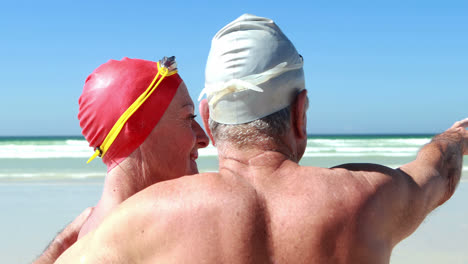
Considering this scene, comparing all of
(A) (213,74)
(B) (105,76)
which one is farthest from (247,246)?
(B) (105,76)

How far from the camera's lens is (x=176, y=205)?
5.16 ft

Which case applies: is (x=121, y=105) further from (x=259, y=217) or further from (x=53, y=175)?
(x=53, y=175)

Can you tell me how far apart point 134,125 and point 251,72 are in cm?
98

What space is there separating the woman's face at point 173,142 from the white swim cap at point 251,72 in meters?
0.82

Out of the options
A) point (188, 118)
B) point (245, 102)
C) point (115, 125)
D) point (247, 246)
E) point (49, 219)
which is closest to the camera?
point (247, 246)

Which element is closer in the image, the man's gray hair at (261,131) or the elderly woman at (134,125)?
the man's gray hair at (261,131)

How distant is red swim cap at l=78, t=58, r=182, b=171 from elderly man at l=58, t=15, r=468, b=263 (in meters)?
0.79

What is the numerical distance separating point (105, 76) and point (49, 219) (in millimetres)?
6387

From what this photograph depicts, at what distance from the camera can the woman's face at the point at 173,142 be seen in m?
2.55

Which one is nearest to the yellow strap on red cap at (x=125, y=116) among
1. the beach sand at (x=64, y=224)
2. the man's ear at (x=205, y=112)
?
the man's ear at (x=205, y=112)

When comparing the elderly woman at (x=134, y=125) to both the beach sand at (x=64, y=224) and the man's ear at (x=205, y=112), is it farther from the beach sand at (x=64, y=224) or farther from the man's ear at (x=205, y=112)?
the beach sand at (x=64, y=224)

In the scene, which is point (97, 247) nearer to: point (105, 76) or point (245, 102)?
point (245, 102)

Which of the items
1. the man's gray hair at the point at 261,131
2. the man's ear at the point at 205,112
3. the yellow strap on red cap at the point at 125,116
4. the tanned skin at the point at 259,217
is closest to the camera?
the tanned skin at the point at 259,217

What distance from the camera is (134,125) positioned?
250 cm
